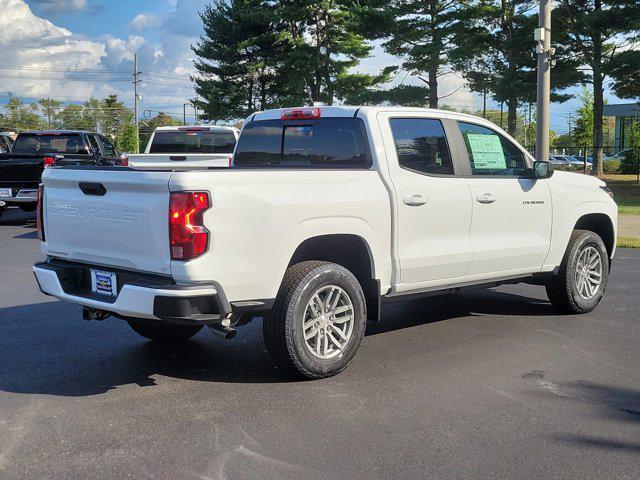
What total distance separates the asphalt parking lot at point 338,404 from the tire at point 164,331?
124 mm

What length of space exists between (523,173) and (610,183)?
24357mm

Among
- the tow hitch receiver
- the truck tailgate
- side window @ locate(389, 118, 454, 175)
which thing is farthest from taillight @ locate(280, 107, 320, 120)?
the tow hitch receiver

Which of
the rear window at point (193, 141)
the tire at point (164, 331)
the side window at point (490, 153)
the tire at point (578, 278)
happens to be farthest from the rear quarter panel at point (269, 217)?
the rear window at point (193, 141)

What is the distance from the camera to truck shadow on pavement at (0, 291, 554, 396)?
5156 millimetres

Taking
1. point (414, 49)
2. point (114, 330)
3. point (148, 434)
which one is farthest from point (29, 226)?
point (414, 49)

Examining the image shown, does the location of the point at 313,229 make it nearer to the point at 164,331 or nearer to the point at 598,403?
the point at 164,331

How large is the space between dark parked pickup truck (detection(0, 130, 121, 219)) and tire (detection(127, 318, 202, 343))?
9357 mm

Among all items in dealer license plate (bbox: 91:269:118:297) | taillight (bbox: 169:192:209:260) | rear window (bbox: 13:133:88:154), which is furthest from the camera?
rear window (bbox: 13:133:88:154)

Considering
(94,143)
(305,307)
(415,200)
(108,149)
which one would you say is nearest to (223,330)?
(305,307)

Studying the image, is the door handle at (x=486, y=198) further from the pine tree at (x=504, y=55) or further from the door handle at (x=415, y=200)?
the pine tree at (x=504, y=55)

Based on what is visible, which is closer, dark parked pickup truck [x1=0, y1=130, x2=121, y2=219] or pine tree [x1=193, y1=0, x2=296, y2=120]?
dark parked pickup truck [x1=0, y1=130, x2=121, y2=219]

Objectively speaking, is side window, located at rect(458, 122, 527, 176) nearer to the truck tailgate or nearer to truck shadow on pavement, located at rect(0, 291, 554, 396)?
truck shadow on pavement, located at rect(0, 291, 554, 396)

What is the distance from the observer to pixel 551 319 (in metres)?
7.10

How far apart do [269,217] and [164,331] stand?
6.12 feet
